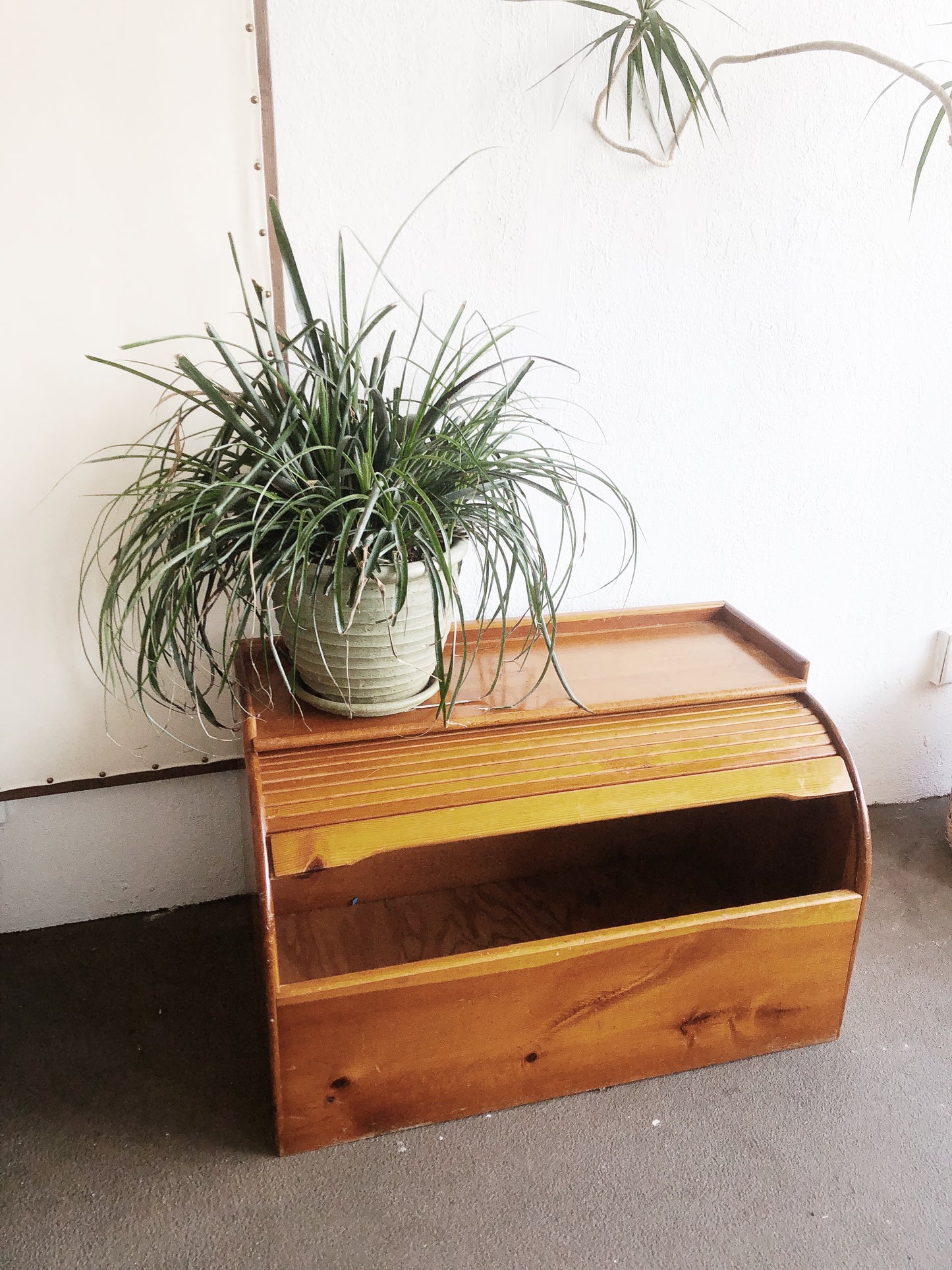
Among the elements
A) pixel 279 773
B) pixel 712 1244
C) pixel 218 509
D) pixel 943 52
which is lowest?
pixel 712 1244

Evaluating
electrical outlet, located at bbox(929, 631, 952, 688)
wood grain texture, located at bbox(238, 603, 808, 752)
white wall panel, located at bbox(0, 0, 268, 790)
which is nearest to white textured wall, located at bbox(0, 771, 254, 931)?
white wall panel, located at bbox(0, 0, 268, 790)

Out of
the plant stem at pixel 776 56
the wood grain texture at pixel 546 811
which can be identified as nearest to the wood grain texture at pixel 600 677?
the wood grain texture at pixel 546 811

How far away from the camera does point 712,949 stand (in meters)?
1.38

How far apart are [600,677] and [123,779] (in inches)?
34.8

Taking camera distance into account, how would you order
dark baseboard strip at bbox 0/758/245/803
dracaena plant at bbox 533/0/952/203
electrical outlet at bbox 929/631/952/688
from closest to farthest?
dracaena plant at bbox 533/0/952/203 < dark baseboard strip at bbox 0/758/245/803 < electrical outlet at bbox 929/631/952/688

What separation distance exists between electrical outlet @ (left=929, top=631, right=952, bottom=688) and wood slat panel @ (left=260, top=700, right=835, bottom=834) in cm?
81

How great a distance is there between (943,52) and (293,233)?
120 cm

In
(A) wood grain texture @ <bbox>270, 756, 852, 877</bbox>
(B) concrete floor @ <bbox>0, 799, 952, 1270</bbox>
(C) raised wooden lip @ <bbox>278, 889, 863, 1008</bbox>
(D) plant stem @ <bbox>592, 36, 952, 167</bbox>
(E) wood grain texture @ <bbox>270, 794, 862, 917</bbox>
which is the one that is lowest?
(B) concrete floor @ <bbox>0, 799, 952, 1270</bbox>

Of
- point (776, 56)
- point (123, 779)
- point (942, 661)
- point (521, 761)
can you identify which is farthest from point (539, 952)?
point (776, 56)

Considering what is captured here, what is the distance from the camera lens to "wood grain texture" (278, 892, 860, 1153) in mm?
1248

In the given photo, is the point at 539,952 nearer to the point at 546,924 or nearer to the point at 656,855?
the point at 546,924

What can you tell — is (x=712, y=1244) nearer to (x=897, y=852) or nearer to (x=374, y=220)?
(x=897, y=852)

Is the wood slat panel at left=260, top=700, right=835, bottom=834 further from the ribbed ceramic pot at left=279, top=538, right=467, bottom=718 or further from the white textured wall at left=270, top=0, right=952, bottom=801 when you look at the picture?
the white textured wall at left=270, top=0, right=952, bottom=801

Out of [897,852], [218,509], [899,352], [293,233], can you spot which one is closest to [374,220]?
[293,233]
